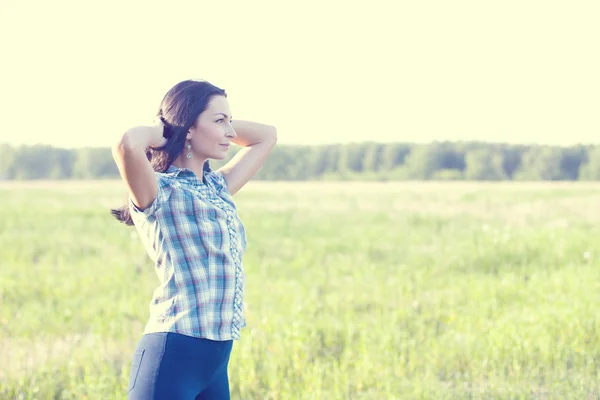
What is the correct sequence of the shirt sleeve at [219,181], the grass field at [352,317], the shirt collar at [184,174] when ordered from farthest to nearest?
the grass field at [352,317] → the shirt sleeve at [219,181] → the shirt collar at [184,174]

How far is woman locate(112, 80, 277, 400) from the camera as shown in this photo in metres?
2.49

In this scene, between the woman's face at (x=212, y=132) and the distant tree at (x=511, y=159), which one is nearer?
the woman's face at (x=212, y=132)

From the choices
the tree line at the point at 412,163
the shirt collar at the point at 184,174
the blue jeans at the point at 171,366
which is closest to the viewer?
the blue jeans at the point at 171,366

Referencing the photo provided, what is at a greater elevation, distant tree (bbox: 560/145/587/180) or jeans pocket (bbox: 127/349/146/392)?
jeans pocket (bbox: 127/349/146/392)

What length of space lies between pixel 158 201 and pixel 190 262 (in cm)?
23

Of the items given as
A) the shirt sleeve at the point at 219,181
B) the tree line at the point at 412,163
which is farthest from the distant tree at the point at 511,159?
the shirt sleeve at the point at 219,181

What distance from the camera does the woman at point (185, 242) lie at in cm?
249

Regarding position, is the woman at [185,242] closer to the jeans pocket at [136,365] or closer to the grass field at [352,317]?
the jeans pocket at [136,365]

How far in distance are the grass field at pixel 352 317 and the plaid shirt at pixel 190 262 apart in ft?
7.63

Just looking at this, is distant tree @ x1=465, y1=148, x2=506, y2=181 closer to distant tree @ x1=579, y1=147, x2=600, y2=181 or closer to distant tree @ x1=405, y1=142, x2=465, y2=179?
distant tree @ x1=405, y1=142, x2=465, y2=179

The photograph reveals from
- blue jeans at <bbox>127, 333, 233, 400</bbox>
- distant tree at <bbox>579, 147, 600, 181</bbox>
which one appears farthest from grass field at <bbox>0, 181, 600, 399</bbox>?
distant tree at <bbox>579, 147, 600, 181</bbox>

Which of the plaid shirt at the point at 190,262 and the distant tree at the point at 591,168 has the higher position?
the plaid shirt at the point at 190,262

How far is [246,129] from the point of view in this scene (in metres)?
3.29

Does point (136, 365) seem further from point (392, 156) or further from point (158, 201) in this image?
point (392, 156)
